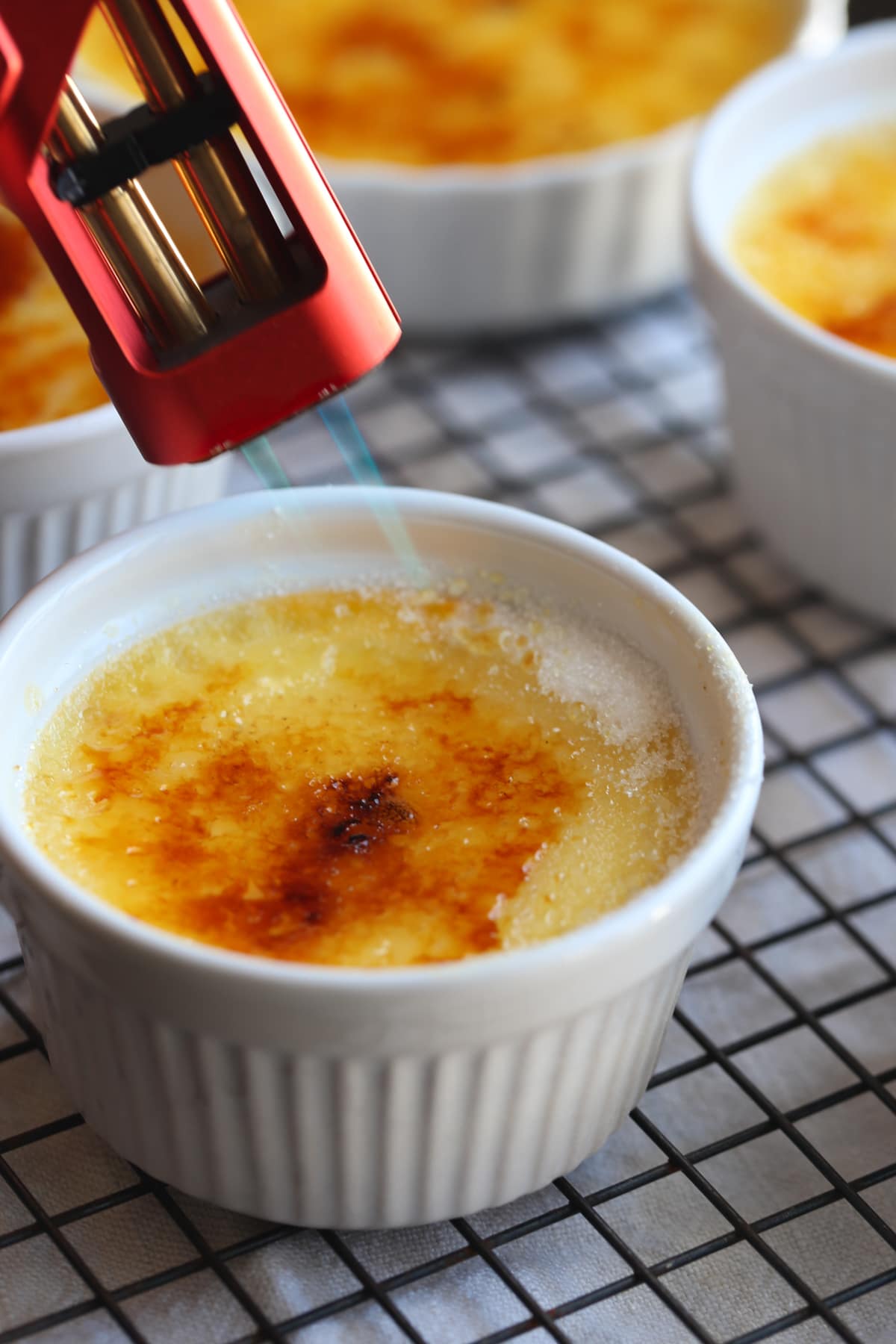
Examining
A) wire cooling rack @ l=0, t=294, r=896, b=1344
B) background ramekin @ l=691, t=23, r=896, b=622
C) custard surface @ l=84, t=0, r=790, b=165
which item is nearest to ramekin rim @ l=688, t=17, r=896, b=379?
background ramekin @ l=691, t=23, r=896, b=622

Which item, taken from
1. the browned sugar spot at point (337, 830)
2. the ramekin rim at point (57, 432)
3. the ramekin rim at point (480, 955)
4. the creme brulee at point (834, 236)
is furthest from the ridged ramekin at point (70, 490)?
the creme brulee at point (834, 236)

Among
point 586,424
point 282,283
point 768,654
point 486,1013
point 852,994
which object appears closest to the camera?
point 486,1013

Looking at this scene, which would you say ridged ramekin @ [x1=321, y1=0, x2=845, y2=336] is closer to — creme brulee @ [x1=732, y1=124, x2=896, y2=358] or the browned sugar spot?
creme brulee @ [x1=732, y1=124, x2=896, y2=358]

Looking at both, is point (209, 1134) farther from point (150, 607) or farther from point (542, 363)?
point (542, 363)

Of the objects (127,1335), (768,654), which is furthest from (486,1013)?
(768,654)

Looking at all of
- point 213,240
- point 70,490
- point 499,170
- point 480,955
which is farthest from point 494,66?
point 480,955

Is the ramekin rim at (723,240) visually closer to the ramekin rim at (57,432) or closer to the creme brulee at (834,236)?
the creme brulee at (834,236)
